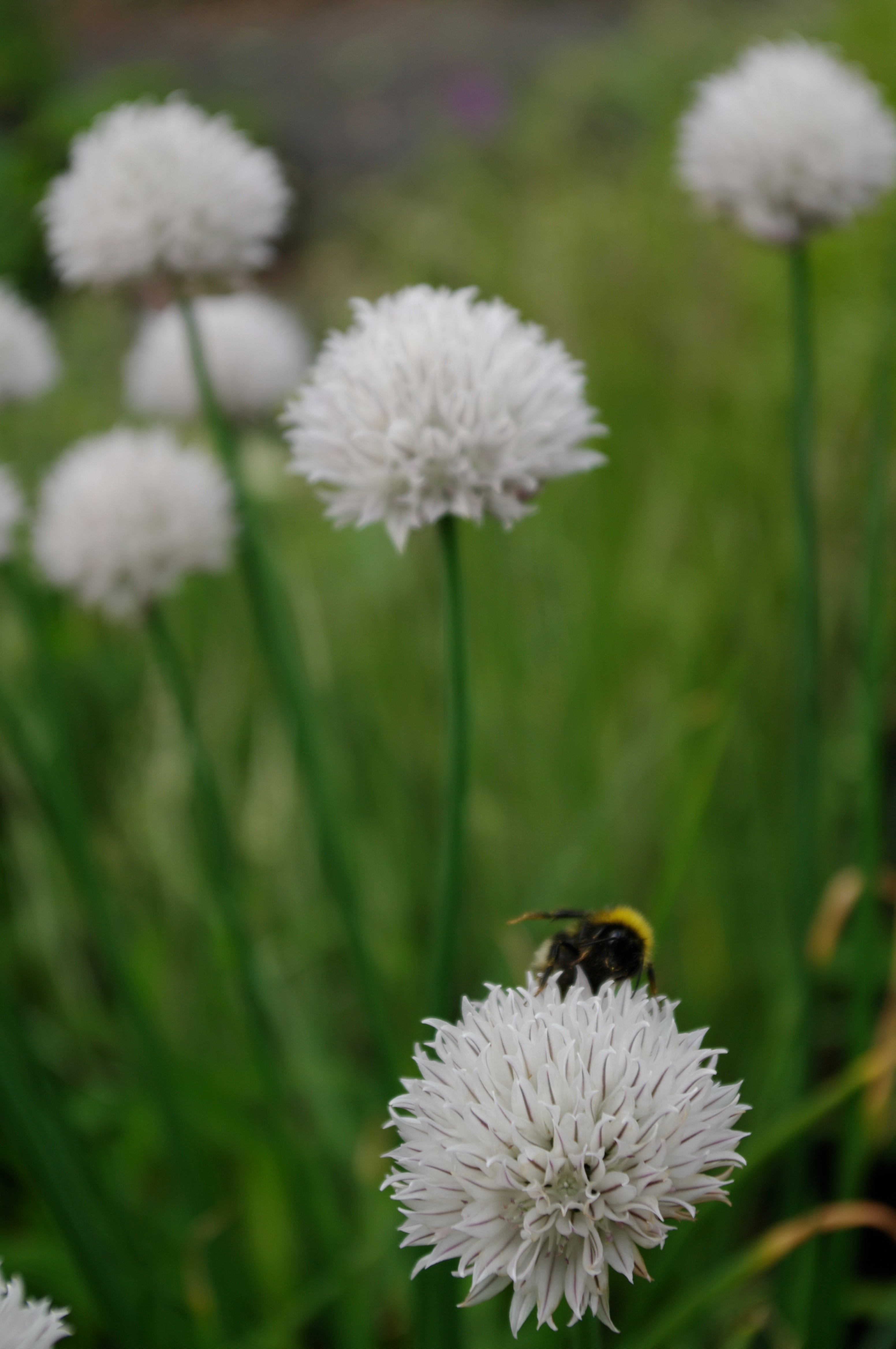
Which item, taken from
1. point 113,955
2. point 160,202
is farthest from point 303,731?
point 160,202

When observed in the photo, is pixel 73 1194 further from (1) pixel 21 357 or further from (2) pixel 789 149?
(2) pixel 789 149

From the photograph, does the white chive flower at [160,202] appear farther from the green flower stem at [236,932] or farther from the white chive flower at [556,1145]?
the white chive flower at [556,1145]

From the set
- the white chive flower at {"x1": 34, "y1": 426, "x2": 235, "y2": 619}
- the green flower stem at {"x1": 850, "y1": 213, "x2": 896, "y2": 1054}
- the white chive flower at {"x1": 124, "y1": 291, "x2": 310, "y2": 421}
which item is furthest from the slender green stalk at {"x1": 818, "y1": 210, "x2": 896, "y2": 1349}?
the white chive flower at {"x1": 124, "y1": 291, "x2": 310, "y2": 421}

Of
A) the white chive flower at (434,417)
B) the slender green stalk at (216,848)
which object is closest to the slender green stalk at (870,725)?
the white chive flower at (434,417)

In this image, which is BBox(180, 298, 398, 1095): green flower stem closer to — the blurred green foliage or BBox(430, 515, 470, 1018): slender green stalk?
the blurred green foliage

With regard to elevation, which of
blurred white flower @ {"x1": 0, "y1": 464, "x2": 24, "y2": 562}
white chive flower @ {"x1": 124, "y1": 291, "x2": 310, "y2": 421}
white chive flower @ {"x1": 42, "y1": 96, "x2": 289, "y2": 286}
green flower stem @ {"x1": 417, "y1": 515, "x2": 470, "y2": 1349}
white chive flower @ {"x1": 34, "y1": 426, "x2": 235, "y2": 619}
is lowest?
green flower stem @ {"x1": 417, "y1": 515, "x2": 470, "y2": 1349}

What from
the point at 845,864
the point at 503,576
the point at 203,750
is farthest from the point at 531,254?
the point at 203,750
